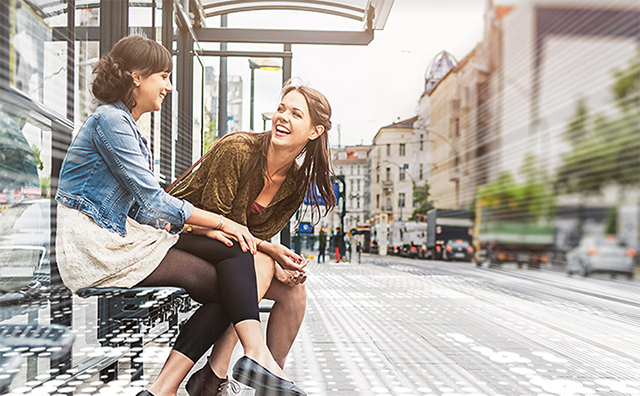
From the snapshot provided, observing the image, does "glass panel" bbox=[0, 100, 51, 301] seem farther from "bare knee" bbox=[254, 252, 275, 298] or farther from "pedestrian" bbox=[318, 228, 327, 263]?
"pedestrian" bbox=[318, 228, 327, 263]

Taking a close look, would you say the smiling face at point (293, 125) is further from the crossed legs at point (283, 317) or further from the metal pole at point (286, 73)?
the metal pole at point (286, 73)

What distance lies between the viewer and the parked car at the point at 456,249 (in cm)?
2341

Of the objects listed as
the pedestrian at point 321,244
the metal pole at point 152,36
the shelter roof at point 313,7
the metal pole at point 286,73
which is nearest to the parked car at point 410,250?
the pedestrian at point 321,244

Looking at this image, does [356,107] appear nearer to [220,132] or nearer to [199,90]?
[199,90]

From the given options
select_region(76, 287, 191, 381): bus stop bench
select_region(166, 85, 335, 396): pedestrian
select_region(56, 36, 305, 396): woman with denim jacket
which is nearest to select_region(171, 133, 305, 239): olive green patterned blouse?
select_region(166, 85, 335, 396): pedestrian

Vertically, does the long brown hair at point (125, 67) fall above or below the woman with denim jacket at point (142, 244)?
above

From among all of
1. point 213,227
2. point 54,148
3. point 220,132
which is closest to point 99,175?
point 213,227

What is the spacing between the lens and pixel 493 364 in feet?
8.36

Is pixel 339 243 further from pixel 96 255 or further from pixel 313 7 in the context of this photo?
pixel 96 255

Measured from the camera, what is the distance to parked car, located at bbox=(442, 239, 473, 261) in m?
23.4

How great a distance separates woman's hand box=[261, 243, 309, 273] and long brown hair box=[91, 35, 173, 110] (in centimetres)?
45

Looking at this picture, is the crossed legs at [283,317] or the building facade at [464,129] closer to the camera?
the crossed legs at [283,317]

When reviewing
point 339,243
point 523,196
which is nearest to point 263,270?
point 339,243

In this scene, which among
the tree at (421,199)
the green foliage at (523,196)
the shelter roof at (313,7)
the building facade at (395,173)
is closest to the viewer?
the shelter roof at (313,7)
